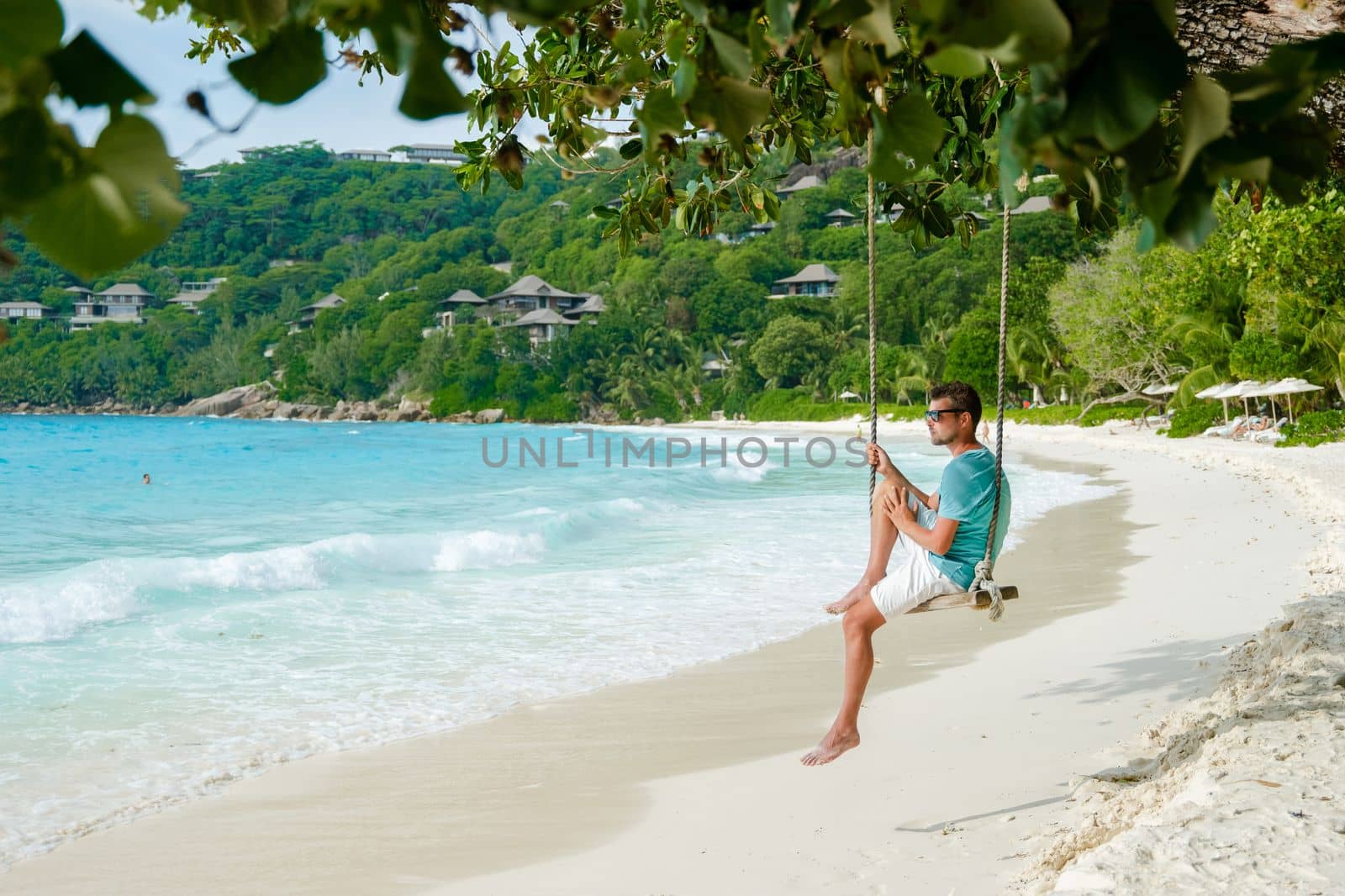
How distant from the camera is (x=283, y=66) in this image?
0.89 m

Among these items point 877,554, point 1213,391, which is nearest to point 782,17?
point 877,554

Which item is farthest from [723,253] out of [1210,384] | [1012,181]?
[1012,181]

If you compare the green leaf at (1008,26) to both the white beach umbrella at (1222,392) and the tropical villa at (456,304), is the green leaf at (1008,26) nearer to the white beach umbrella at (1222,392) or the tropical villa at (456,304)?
the white beach umbrella at (1222,392)

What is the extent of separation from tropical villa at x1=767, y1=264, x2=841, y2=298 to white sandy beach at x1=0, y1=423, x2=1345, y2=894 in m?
74.8

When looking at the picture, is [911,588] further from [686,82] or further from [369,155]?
[369,155]

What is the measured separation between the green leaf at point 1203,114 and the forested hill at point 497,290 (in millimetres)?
47095

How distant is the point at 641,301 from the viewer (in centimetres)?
8269

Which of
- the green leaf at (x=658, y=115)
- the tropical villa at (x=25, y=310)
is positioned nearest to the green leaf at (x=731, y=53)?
the green leaf at (x=658, y=115)

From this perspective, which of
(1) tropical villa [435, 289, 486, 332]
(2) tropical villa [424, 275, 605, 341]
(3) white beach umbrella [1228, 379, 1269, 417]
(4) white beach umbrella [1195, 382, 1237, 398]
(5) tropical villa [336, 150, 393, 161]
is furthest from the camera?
(5) tropical villa [336, 150, 393, 161]

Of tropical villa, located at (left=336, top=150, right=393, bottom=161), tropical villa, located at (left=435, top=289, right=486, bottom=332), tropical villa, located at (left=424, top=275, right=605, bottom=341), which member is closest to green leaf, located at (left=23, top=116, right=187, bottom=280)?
tropical villa, located at (left=424, top=275, right=605, bottom=341)

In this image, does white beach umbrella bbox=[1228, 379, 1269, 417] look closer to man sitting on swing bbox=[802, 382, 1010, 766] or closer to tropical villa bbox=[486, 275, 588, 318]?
man sitting on swing bbox=[802, 382, 1010, 766]

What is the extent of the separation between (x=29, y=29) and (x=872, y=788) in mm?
4214

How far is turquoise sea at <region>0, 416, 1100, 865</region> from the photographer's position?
229 inches

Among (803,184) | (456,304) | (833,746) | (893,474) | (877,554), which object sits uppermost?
(803,184)
